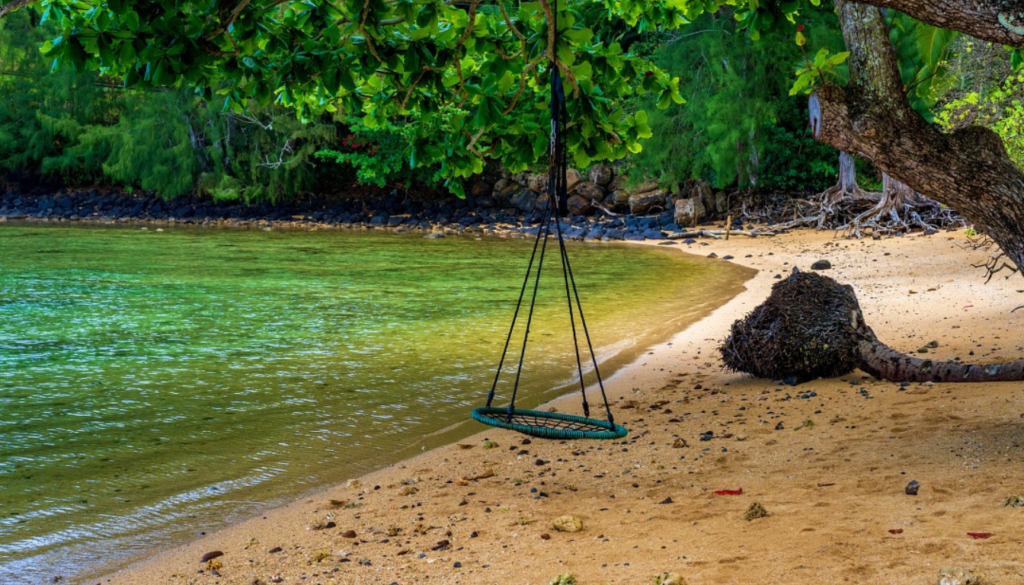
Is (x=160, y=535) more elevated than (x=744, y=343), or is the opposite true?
(x=744, y=343)

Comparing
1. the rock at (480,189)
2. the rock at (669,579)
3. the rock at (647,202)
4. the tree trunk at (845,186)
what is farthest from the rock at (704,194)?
the rock at (669,579)

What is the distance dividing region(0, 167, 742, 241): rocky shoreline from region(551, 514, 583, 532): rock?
23735mm

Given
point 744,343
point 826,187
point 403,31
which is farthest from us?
point 826,187

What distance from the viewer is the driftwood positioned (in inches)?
287

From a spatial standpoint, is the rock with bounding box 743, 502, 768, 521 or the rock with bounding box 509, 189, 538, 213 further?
the rock with bounding box 509, 189, 538, 213

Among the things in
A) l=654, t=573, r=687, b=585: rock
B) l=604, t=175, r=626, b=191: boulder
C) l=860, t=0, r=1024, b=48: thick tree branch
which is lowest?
l=654, t=573, r=687, b=585: rock

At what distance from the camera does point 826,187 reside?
2838cm

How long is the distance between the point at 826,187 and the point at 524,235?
10.1 meters

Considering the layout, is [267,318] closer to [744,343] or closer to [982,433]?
[744,343]

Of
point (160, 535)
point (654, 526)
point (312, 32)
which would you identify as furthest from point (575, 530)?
point (312, 32)

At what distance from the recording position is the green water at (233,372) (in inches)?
226

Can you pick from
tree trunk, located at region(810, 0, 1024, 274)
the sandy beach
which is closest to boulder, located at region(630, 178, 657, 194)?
the sandy beach

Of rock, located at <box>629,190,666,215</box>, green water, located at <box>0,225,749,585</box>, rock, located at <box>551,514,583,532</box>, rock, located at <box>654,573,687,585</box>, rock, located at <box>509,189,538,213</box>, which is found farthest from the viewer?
rock, located at <box>509,189,538,213</box>

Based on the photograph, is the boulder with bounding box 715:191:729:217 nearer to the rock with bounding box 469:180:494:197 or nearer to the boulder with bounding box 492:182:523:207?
the boulder with bounding box 492:182:523:207
